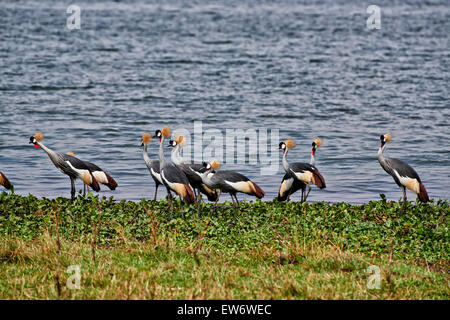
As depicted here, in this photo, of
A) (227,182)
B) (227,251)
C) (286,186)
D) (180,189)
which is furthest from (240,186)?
(227,251)

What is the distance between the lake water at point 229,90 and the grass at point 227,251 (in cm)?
265

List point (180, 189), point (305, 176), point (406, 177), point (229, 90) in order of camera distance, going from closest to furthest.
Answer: point (180, 189) < point (406, 177) < point (305, 176) < point (229, 90)

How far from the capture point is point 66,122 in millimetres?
22328

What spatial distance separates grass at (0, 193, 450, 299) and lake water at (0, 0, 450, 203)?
8.68ft

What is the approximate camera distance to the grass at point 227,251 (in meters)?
7.67

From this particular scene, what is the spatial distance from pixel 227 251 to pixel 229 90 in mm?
18049

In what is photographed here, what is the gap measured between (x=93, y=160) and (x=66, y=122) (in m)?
4.94

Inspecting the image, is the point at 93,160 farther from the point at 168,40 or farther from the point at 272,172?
the point at 168,40

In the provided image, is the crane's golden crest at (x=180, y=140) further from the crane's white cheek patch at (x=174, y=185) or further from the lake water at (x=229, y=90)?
the lake water at (x=229, y=90)

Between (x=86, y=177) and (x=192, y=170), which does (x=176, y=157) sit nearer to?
(x=192, y=170)

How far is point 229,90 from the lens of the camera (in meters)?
27.4

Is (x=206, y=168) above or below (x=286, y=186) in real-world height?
above

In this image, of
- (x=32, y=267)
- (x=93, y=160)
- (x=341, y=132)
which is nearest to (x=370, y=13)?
(x=341, y=132)

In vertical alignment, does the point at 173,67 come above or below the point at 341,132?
above
